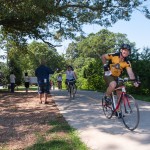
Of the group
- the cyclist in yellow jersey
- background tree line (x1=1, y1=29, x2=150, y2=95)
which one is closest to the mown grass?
the cyclist in yellow jersey

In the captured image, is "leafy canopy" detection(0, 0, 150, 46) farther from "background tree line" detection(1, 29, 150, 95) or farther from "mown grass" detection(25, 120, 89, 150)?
"mown grass" detection(25, 120, 89, 150)

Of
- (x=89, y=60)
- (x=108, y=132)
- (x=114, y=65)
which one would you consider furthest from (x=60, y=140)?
(x=89, y=60)

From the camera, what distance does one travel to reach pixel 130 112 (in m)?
8.50

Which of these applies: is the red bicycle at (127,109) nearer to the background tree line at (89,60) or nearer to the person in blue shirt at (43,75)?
the person in blue shirt at (43,75)

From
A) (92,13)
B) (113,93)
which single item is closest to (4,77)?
(92,13)

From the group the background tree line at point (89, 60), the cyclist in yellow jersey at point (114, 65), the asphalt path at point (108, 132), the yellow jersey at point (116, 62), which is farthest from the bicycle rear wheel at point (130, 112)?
the background tree line at point (89, 60)

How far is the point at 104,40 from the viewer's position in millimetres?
102500

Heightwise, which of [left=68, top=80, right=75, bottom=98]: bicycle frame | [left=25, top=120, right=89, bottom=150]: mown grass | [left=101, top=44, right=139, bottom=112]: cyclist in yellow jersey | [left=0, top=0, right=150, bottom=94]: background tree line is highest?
[left=0, top=0, right=150, bottom=94]: background tree line

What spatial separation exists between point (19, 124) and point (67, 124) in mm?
1580

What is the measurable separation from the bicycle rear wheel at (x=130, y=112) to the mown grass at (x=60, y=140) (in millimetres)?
1265

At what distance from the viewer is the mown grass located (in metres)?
7.27

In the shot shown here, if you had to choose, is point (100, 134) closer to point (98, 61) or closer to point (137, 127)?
point (137, 127)

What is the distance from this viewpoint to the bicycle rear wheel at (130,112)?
329 inches

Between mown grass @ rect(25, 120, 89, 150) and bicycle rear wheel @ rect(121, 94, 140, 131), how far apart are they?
126cm
